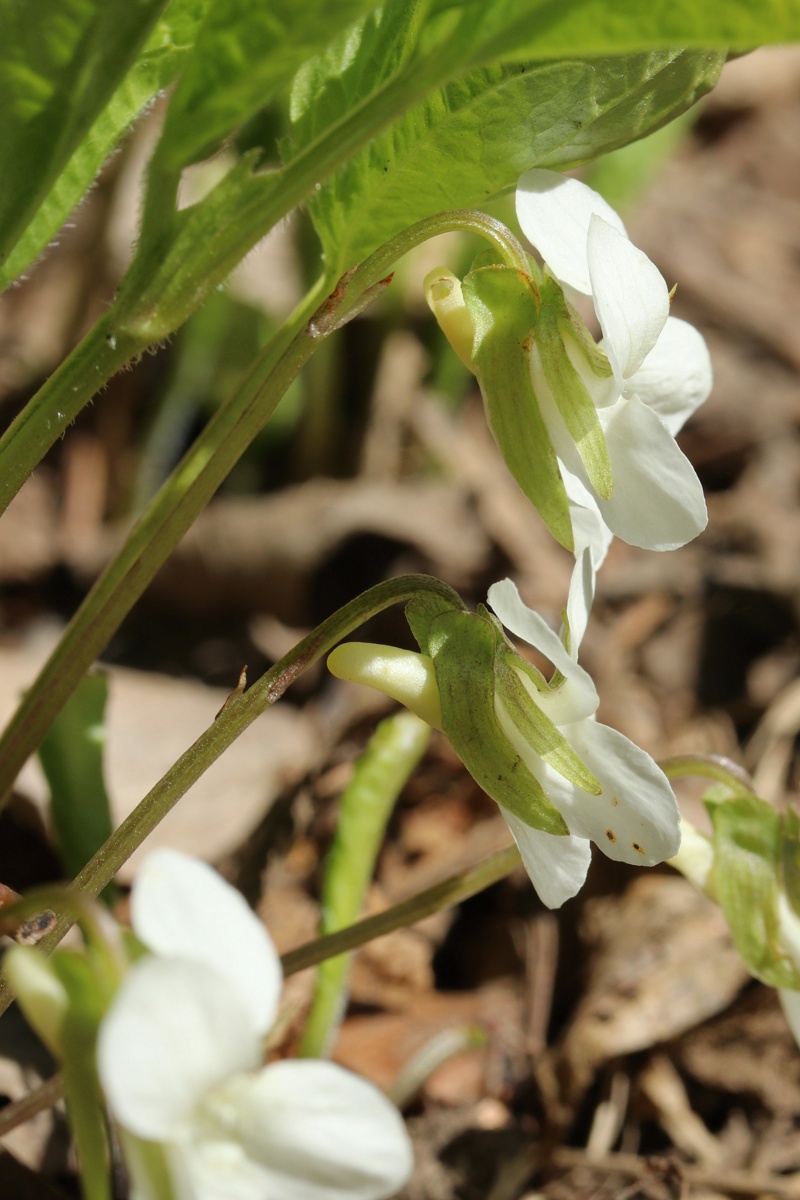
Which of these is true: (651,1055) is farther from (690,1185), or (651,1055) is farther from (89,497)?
(89,497)

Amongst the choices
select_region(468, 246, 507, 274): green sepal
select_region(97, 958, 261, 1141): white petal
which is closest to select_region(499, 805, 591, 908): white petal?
select_region(97, 958, 261, 1141): white petal

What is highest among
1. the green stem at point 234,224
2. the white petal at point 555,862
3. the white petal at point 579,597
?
the green stem at point 234,224

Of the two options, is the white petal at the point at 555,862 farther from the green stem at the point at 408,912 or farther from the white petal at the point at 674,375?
the white petal at the point at 674,375

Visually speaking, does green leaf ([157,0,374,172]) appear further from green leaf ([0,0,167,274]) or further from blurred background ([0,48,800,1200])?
blurred background ([0,48,800,1200])

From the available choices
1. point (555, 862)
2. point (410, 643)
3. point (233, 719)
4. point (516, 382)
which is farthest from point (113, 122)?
point (410, 643)

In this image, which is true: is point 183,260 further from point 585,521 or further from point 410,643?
point 410,643

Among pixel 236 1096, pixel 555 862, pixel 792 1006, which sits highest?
pixel 236 1096

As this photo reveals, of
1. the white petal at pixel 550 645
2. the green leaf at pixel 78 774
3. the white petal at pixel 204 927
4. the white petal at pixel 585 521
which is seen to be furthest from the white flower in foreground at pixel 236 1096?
the green leaf at pixel 78 774
